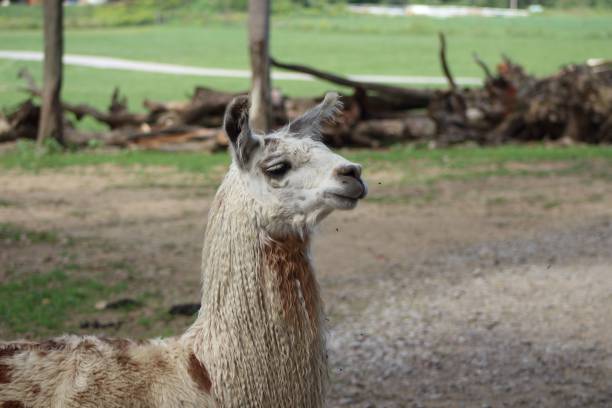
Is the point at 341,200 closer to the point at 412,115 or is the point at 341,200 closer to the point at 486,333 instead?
the point at 486,333

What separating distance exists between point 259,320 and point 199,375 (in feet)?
0.99

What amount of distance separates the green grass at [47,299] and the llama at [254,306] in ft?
11.9

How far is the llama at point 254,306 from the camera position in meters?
3.62

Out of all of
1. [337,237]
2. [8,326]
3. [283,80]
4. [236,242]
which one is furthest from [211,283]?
[283,80]

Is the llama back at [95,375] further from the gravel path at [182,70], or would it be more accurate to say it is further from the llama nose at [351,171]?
the gravel path at [182,70]

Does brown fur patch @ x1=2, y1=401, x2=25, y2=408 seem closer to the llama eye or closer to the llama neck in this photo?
the llama neck

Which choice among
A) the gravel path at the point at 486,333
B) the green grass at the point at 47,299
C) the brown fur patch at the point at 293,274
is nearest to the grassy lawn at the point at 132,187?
the green grass at the point at 47,299

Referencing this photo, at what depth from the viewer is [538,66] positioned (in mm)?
33812

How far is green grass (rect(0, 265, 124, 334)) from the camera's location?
23.7 feet

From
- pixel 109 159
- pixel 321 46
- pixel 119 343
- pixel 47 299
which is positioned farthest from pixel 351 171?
pixel 321 46

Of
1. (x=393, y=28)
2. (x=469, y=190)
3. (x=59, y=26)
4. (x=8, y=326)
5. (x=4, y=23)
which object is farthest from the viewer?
(x=393, y=28)

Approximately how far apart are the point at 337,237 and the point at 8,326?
3946 millimetres

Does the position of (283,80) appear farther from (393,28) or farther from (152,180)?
(393,28)

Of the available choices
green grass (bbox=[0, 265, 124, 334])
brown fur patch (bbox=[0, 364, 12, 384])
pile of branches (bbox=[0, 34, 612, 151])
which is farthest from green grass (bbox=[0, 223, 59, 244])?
brown fur patch (bbox=[0, 364, 12, 384])
